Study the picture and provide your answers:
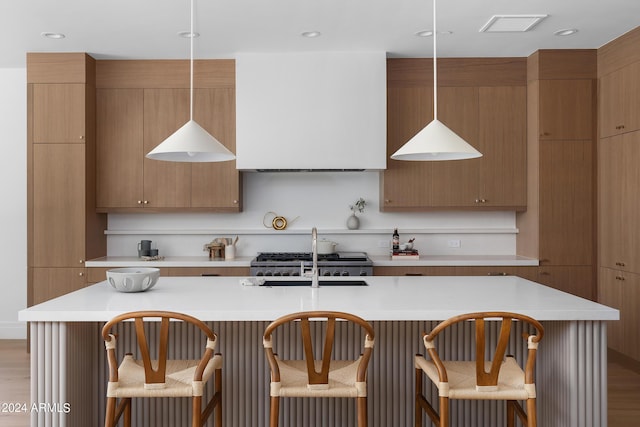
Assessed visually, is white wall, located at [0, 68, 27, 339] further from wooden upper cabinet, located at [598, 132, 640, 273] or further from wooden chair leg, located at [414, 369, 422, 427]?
wooden upper cabinet, located at [598, 132, 640, 273]

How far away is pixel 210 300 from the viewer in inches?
96.5

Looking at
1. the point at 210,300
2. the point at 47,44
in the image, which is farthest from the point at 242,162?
the point at 210,300

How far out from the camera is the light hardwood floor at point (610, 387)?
3.14 meters

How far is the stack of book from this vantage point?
15.3 ft

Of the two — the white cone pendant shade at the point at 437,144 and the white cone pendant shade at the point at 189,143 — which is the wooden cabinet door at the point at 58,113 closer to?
the white cone pendant shade at the point at 189,143

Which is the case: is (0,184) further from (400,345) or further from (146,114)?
(400,345)

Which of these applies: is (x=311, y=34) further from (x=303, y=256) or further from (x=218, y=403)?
(x=218, y=403)

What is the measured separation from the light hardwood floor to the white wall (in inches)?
20.6

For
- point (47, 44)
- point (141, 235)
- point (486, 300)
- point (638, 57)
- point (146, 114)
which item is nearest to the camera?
point (486, 300)

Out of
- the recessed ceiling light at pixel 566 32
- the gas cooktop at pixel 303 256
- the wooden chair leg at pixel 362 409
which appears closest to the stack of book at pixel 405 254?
the gas cooktop at pixel 303 256

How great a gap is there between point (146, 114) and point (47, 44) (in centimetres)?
97

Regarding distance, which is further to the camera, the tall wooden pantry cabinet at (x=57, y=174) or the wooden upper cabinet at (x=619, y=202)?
the tall wooden pantry cabinet at (x=57, y=174)

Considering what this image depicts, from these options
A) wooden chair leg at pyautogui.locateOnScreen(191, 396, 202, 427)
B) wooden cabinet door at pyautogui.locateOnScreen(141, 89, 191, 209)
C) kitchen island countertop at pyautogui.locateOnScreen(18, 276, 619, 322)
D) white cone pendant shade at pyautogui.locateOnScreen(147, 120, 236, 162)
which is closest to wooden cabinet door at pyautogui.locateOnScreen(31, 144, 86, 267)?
wooden cabinet door at pyautogui.locateOnScreen(141, 89, 191, 209)

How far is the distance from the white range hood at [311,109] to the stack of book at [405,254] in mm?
803
